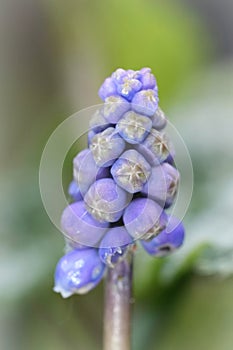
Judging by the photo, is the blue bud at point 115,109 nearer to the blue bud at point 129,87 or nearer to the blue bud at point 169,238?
the blue bud at point 129,87

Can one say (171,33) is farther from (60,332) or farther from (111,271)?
(111,271)

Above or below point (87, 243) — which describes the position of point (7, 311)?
below

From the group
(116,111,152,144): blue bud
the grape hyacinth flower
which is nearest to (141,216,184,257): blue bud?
the grape hyacinth flower

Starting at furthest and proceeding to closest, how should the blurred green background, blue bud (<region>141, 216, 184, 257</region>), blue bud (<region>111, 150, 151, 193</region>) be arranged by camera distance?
the blurred green background < blue bud (<region>141, 216, 184, 257</region>) < blue bud (<region>111, 150, 151, 193</region>)

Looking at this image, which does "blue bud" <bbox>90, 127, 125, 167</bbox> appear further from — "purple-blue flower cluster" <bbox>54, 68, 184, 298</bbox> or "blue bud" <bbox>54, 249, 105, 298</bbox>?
"blue bud" <bbox>54, 249, 105, 298</bbox>

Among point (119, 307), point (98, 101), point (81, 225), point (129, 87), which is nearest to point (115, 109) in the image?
point (129, 87)

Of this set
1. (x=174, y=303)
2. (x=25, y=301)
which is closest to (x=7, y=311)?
(x=25, y=301)
